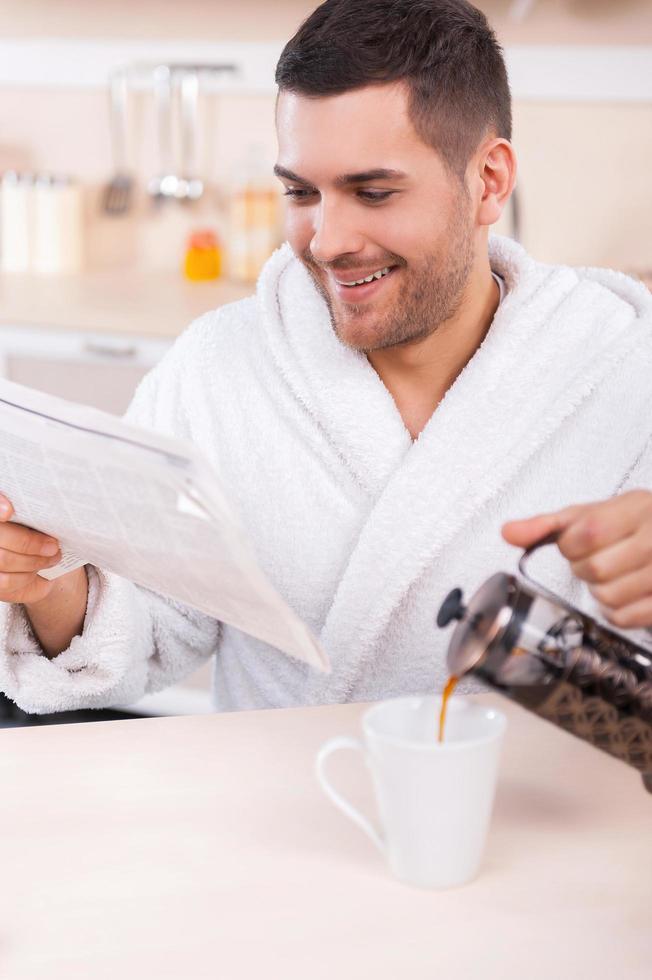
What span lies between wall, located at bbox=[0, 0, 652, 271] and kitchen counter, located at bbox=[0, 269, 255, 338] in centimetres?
24

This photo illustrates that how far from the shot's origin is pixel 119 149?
311 cm

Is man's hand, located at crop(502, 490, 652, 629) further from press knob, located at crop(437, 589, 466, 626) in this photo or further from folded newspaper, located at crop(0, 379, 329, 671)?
folded newspaper, located at crop(0, 379, 329, 671)

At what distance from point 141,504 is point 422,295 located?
565mm

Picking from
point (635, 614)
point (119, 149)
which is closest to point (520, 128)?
point (119, 149)

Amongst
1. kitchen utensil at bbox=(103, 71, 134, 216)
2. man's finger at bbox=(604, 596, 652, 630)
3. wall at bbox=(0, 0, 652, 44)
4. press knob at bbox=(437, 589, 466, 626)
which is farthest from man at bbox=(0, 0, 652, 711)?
kitchen utensil at bbox=(103, 71, 134, 216)

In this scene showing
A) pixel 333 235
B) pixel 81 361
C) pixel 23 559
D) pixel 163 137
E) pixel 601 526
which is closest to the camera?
pixel 601 526

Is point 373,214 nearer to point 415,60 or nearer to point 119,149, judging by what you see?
point 415,60

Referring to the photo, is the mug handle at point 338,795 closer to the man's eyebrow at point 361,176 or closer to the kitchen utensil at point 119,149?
the man's eyebrow at point 361,176

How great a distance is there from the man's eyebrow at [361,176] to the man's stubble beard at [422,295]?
0.30ft

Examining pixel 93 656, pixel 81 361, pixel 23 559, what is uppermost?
pixel 23 559

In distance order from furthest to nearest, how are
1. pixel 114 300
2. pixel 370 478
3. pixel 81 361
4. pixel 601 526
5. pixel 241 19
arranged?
pixel 241 19 < pixel 114 300 < pixel 81 361 < pixel 370 478 < pixel 601 526

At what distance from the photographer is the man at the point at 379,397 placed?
1251mm

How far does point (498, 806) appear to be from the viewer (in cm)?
96

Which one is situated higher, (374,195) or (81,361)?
(374,195)
